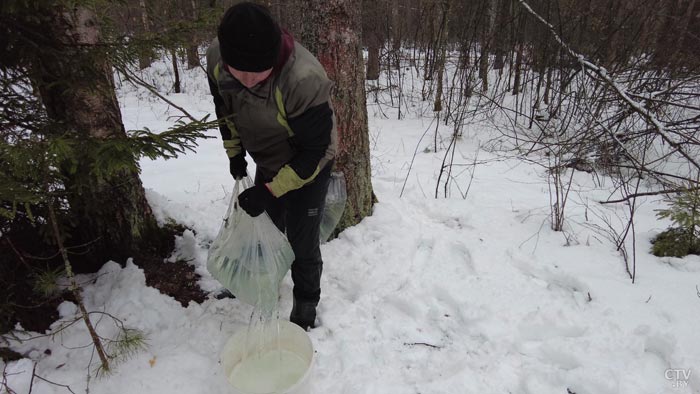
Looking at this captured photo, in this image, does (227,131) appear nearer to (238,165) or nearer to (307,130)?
(238,165)

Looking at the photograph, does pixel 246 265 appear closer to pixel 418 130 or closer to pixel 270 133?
pixel 270 133

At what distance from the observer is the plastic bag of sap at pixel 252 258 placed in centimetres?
195

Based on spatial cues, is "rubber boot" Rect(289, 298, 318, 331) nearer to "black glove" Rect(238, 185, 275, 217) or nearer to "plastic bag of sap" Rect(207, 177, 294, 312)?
"plastic bag of sap" Rect(207, 177, 294, 312)

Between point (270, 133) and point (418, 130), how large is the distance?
5.46 meters

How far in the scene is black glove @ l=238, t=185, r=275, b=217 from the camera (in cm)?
178

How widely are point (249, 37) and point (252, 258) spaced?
107cm

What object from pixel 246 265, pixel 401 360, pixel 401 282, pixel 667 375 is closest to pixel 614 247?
pixel 667 375

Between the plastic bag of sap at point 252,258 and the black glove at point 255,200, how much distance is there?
131mm

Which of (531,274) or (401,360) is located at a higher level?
(531,274)

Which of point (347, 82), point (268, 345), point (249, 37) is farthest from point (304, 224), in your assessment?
point (347, 82)

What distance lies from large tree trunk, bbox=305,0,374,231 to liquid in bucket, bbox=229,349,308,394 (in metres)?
1.06

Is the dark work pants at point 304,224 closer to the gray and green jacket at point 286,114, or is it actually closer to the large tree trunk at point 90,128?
the gray and green jacket at point 286,114

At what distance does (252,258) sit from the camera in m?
1.97

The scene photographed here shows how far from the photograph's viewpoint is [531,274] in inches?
100
